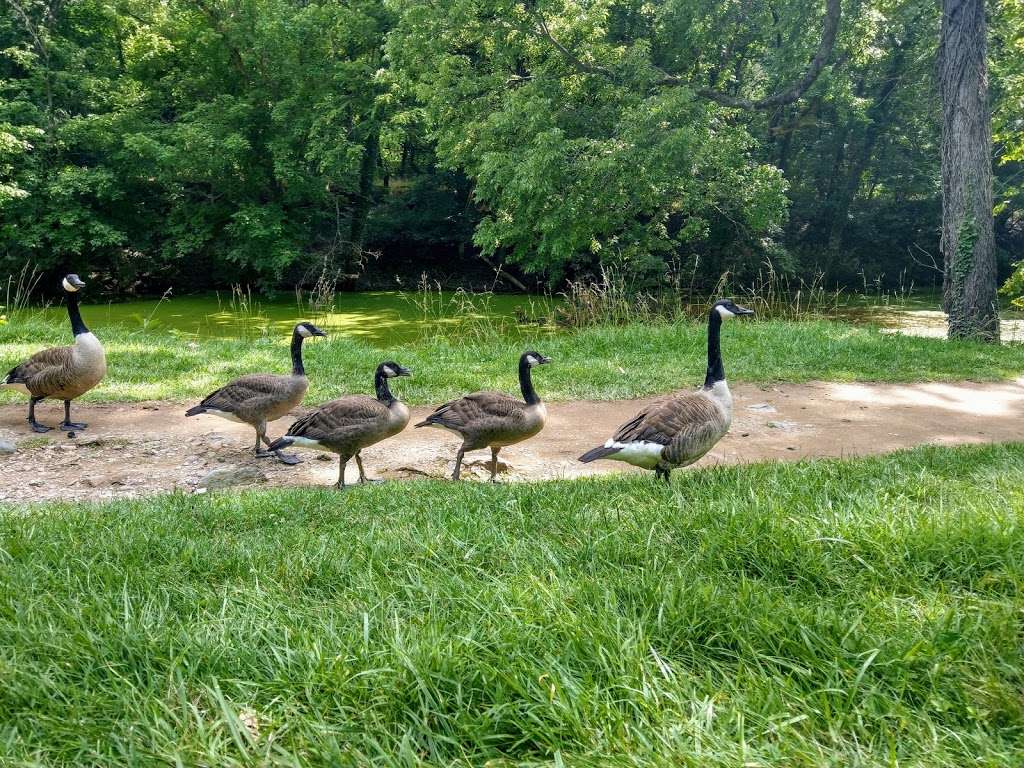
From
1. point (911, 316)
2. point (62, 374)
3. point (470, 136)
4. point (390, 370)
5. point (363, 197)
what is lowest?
point (62, 374)

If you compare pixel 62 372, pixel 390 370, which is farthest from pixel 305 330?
pixel 62 372

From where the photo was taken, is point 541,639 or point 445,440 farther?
point 445,440

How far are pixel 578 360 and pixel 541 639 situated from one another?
7.99 m

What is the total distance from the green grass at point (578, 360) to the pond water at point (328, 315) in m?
3.00

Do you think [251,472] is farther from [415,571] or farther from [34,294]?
[34,294]

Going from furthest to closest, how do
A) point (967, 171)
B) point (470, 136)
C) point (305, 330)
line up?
point (470, 136) → point (967, 171) → point (305, 330)

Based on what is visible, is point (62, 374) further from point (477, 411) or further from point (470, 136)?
point (470, 136)

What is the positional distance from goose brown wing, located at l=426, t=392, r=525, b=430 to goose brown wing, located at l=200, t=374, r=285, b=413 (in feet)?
5.18

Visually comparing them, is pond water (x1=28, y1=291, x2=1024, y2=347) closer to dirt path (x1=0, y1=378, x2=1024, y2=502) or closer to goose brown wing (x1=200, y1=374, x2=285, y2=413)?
dirt path (x1=0, y1=378, x2=1024, y2=502)

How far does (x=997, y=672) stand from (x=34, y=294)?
26.4 m

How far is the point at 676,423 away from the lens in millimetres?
4730

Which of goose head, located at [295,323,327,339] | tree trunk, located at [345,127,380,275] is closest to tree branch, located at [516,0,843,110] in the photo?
tree trunk, located at [345,127,380,275]

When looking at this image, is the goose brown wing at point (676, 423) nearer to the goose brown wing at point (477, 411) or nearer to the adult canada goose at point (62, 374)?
the goose brown wing at point (477, 411)

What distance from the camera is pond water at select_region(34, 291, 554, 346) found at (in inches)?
617
